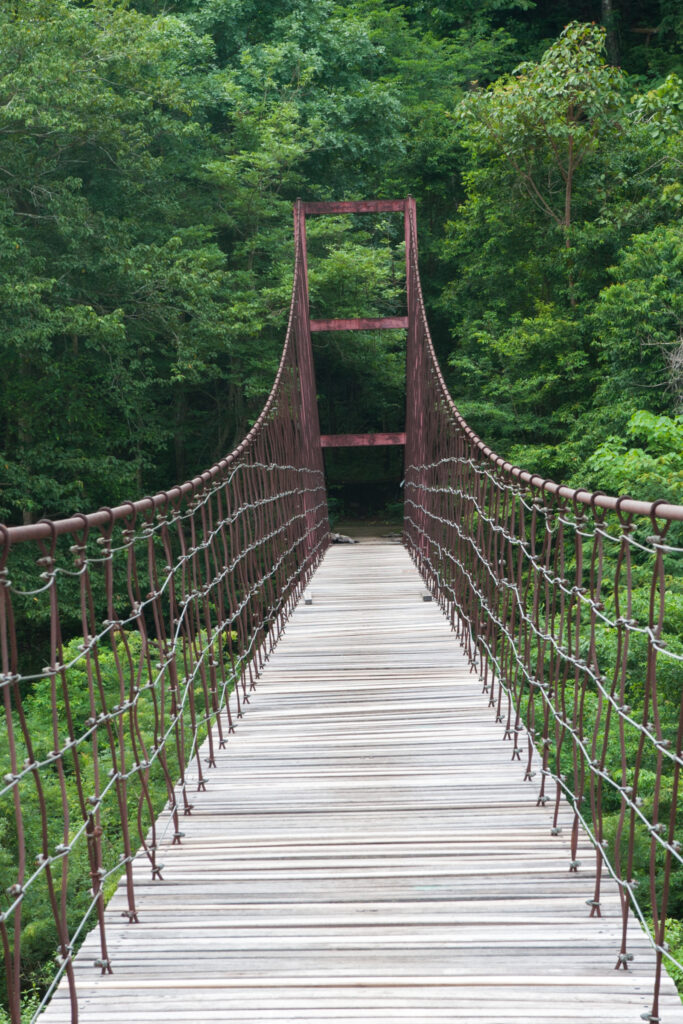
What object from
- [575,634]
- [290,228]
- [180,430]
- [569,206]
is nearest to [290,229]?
[290,228]

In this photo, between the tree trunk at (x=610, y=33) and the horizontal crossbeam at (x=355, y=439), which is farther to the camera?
the tree trunk at (x=610, y=33)

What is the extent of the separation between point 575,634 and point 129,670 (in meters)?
1.39

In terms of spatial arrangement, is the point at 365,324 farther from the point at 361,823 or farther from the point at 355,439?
the point at 361,823

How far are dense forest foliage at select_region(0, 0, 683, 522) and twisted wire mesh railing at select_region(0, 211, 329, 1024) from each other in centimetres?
169

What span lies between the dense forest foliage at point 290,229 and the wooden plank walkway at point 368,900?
4772mm

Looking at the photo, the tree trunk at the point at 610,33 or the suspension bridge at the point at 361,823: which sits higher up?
the tree trunk at the point at 610,33

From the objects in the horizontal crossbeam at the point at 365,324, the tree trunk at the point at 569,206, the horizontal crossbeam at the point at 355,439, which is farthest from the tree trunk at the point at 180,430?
the tree trunk at the point at 569,206

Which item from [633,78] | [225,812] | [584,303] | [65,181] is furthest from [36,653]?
[633,78]

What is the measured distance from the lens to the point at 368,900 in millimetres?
1483

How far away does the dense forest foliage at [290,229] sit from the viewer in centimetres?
811

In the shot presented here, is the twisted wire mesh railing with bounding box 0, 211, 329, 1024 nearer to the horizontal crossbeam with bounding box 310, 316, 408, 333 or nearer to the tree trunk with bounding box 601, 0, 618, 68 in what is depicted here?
the horizontal crossbeam with bounding box 310, 316, 408, 333

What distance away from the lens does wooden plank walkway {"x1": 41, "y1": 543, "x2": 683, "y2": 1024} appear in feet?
3.98

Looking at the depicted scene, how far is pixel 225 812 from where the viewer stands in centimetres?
188

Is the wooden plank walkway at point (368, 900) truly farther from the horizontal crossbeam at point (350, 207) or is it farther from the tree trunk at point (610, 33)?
the tree trunk at point (610, 33)
